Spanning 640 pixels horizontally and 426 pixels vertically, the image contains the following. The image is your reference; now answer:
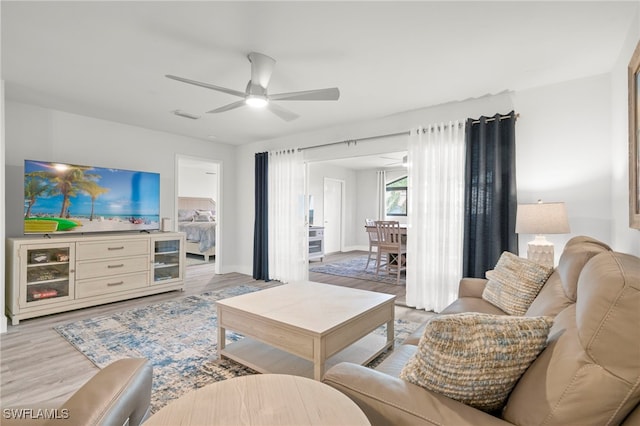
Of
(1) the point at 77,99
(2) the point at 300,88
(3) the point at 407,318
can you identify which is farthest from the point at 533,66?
(1) the point at 77,99

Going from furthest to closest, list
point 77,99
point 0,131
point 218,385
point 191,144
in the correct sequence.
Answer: point 191,144 → point 77,99 → point 0,131 → point 218,385

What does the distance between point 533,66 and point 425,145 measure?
4.22 ft

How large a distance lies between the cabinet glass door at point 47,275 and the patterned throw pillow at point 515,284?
14.0 ft

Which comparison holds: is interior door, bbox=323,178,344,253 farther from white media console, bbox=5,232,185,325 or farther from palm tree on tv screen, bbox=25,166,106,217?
palm tree on tv screen, bbox=25,166,106,217

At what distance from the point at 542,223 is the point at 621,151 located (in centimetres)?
76

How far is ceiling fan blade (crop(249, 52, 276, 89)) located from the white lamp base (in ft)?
9.09

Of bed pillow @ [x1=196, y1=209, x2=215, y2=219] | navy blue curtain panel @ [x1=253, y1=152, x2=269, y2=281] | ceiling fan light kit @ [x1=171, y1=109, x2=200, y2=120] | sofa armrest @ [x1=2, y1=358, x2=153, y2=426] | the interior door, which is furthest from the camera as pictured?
bed pillow @ [x1=196, y1=209, x2=215, y2=219]

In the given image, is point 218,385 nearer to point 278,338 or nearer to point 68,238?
point 278,338

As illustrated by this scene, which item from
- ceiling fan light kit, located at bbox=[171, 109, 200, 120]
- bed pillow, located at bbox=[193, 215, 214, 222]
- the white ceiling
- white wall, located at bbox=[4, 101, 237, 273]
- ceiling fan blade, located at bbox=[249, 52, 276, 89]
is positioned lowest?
bed pillow, located at bbox=[193, 215, 214, 222]

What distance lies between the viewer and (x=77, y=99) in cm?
339

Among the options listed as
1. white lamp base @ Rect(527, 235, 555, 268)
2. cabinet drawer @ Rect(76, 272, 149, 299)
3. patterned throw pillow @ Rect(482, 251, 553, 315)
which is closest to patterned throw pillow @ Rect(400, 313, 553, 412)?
patterned throw pillow @ Rect(482, 251, 553, 315)

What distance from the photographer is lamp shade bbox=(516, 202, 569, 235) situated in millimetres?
2543

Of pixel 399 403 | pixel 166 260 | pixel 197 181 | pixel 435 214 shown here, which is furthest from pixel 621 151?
pixel 197 181

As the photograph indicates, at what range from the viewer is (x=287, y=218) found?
509 centimetres
